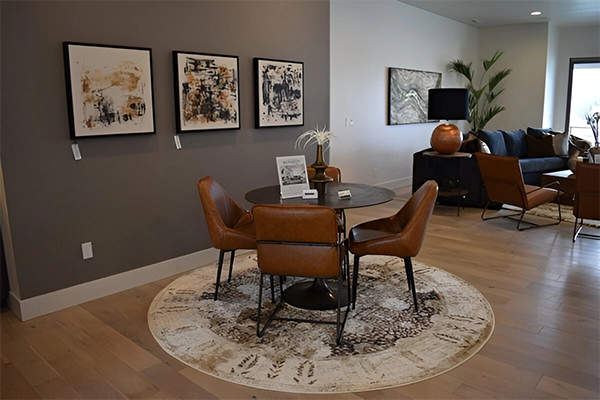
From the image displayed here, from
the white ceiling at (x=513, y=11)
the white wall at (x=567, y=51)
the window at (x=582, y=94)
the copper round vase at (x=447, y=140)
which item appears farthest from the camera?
the window at (x=582, y=94)

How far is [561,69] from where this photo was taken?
32.4 ft

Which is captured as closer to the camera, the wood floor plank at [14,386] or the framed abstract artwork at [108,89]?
the wood floor plank at [14,386]

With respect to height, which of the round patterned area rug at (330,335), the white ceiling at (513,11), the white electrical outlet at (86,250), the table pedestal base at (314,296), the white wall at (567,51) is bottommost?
the round patterned area rug at (330,335)

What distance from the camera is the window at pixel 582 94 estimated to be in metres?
→ 9.68

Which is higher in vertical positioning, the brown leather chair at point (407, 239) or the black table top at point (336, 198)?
the black table top at point (336, 198)

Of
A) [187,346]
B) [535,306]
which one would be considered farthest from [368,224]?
[187,346]

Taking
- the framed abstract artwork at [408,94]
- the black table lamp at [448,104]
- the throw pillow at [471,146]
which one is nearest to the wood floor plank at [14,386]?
the black table lamp at [448,104]

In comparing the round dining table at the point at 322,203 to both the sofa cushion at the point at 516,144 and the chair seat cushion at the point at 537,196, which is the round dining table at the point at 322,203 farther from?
the sofa cushion at the point at 516,144

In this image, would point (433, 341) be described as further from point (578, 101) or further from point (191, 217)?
point (578, 101)

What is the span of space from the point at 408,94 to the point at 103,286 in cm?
590

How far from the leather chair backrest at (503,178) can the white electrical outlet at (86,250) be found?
4013mm

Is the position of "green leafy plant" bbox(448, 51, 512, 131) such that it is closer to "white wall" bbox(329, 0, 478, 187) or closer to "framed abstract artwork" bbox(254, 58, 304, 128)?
"white wall" bbox(329, 0, 478, 187)

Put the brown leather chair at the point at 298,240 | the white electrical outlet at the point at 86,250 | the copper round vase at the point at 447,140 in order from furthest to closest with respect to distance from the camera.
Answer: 1. the copper round vase at the point at 447,140
2. the white electrical outlet at the point at 86,250
3. the brown leather chair at the point at 298,240

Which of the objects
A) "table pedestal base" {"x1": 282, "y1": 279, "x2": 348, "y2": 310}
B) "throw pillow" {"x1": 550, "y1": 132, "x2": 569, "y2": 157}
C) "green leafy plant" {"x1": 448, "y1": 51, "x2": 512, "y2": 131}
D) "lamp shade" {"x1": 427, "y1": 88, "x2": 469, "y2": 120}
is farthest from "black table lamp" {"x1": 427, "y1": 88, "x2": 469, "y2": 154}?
"table pedestal base" {"x1": 282, "y1": 279, "x2": 348, "y2": 310}
